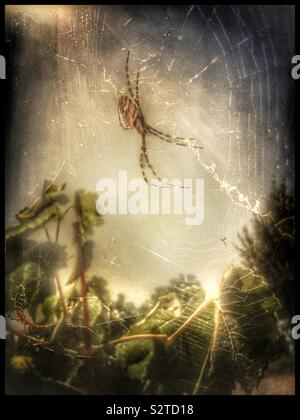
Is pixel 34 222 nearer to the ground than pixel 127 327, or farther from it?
farther from it

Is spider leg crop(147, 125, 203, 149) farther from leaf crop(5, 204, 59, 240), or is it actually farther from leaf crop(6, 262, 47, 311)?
leaf crop(6, 262, 47, 311)

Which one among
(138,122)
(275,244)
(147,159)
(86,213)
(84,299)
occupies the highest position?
(138,122)

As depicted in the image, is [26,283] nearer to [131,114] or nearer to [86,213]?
[86,213]
